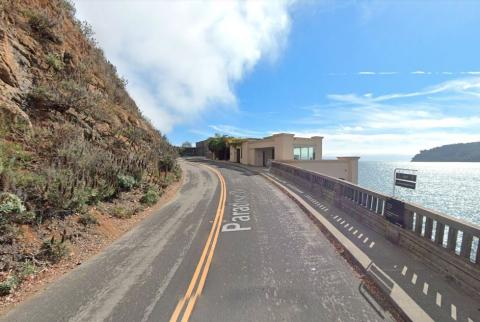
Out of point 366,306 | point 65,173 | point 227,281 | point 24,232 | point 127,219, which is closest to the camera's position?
point 366,306

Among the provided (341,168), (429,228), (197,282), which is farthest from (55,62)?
(341,168)

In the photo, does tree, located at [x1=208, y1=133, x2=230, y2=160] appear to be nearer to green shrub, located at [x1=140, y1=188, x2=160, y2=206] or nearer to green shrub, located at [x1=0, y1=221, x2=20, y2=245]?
green shrub, located at [x1=140, y1=188, x2=160, y2=206]

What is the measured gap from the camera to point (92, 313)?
4.15 meters

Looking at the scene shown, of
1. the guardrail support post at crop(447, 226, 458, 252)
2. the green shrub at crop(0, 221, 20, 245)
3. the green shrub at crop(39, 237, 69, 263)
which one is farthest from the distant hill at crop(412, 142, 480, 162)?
the green shrub at crop(0, 221, 20, 245)

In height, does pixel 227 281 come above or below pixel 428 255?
below

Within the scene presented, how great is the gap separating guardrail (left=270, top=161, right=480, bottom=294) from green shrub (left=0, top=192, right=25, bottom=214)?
9067 millimetres

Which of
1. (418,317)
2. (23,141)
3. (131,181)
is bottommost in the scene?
(418,317)

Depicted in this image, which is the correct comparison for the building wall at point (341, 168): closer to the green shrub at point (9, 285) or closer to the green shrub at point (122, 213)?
the green shrub at point (122, 213)

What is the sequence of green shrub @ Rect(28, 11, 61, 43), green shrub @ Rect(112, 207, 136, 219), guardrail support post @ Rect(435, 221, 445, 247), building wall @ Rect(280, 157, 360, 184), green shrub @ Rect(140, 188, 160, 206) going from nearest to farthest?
1. guardrail support post @ Rect(435, 221, 445, 247)
2. green shrub @ Rect(112, 207, 136, 219)
3. green shrub @ Rect(140, 188, 160, 206)
4. green shrub @ Rect(28, 11, 61, 43)
5. building wall @ Rect(280, 157, 360, 184)

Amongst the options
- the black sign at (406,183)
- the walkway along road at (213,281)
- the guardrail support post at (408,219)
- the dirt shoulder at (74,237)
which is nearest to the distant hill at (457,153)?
the black sign at (406,183)

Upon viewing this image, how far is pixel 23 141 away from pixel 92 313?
7510mm

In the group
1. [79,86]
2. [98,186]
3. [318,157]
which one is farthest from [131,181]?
[318,157]

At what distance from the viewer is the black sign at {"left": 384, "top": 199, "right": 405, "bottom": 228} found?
6125 mm

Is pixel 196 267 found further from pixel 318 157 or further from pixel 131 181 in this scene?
pixel 318 157
